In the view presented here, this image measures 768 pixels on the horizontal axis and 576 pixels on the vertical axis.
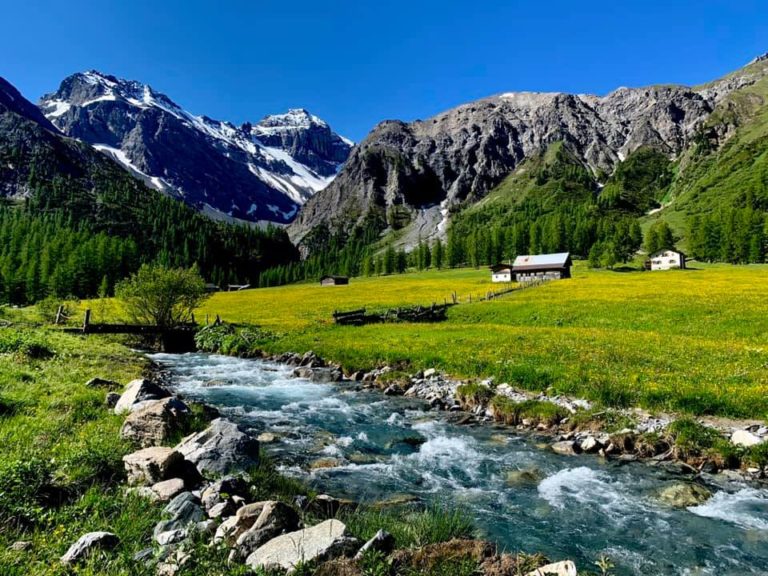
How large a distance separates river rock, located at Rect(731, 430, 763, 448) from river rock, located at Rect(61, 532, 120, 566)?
1768cm

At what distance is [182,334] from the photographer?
50062 mm

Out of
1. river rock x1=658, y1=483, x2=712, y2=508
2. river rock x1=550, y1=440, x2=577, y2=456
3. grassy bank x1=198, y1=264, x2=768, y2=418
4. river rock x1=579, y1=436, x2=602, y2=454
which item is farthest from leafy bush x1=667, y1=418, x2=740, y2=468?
river rock x1=550, y1=440, x2=577, y2=456

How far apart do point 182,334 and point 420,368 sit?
32.9m

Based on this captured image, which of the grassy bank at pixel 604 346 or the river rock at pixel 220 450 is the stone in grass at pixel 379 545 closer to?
the river rock at pixel 220 450

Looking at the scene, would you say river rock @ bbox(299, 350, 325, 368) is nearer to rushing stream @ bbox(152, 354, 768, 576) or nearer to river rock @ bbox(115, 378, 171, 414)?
rushing stream @ bbox(152, 354, 768, 576)

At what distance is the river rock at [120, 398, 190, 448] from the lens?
11.7 meters

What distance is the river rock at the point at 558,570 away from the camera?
6.05 m

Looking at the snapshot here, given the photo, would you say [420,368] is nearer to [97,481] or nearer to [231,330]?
[97,481]

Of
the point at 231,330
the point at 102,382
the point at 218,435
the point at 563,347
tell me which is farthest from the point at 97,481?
the point at 231,330

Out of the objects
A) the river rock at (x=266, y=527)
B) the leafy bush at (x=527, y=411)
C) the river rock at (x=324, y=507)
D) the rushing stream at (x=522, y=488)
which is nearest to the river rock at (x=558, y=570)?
the rushing stream at (x=522, y=488)

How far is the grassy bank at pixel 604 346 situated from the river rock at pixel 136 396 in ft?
54.7

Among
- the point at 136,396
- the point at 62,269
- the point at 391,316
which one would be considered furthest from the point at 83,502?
the point at 62,269

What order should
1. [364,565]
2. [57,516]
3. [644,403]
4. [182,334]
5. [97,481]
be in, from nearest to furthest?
1. [364,565]
2. [57,516]
3. [97,481]
4. [644,403]
5. [182,334]

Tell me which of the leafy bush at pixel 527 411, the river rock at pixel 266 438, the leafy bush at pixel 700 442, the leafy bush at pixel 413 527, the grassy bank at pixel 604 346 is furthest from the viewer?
the grassy bank at pixel 604 346
